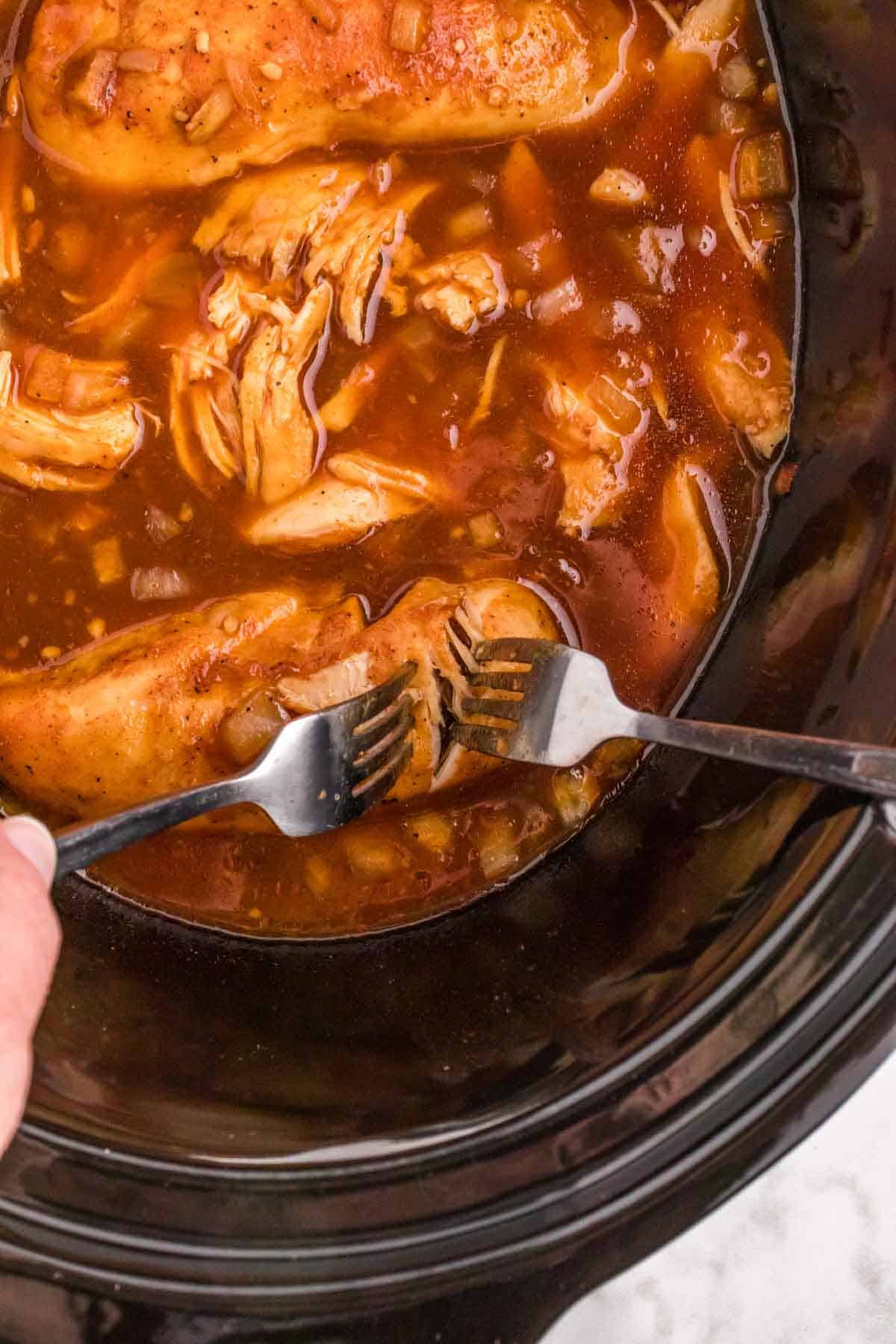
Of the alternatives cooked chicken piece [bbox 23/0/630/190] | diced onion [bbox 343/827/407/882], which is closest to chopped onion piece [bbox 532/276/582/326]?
cooked chicken piece [bbox 23/0/630/190]

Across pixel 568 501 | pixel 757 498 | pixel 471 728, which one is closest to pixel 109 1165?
pixel 471 728

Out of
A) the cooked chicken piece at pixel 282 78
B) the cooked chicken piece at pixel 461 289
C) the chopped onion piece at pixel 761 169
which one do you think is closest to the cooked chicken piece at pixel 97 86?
the cooked chicken piece at pixel 282 78

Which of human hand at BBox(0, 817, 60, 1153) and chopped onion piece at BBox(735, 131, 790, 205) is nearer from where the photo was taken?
human hand at BBox(0, 817, 60, 1153)

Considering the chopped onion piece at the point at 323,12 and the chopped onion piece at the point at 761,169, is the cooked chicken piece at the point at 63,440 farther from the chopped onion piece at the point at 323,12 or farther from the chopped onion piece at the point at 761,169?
the chopped onion piece at the point at 761,169

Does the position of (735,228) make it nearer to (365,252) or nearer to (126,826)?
(365,252)

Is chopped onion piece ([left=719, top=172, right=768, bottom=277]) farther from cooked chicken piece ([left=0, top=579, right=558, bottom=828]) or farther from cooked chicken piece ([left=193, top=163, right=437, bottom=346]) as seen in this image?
cooked chicken piece ([left=0, top=579, right=558, bottom=828])
